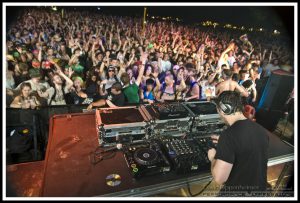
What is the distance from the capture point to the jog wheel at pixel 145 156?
5.72 feet

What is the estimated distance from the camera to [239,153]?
1529 mm

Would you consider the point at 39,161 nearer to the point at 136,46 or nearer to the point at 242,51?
the point at 136,46

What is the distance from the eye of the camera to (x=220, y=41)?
19.4 ft

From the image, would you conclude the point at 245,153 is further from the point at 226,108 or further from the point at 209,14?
the point at 209,14

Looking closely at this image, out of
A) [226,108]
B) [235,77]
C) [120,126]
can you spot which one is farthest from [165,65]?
[226,108]

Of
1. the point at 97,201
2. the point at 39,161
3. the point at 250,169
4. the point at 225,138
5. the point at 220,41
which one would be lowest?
the point at 39,161

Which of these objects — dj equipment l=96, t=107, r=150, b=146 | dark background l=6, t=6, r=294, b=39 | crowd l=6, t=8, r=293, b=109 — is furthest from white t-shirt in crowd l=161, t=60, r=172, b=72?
dj equipment l=96, t=107, r=150, b=146

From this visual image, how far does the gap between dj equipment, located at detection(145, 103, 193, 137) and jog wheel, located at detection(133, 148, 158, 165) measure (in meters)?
0.30

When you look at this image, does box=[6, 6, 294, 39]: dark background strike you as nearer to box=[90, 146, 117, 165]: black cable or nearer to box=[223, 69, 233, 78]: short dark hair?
box=[223, 69, 233, 78]: short dark hair

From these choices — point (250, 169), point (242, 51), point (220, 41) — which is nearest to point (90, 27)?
point (220, 41)

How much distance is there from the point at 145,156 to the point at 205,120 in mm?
868

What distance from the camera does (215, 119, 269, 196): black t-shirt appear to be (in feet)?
4.95

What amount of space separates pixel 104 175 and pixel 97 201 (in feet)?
0.68

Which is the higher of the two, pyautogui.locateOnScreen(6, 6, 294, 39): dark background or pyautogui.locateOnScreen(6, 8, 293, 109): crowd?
pyautogui.locateOnScreen(6, 6, 294, 39): dark background
